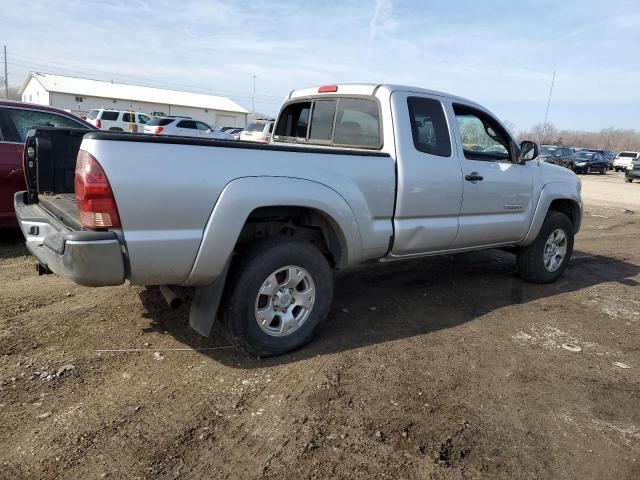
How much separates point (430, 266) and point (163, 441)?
447 cm

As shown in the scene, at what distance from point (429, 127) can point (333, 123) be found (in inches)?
35.8

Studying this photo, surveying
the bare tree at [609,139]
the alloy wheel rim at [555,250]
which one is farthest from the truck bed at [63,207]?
the bare tree at [609,139]

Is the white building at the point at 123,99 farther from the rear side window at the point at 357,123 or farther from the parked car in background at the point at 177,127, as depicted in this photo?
the rear side window at the point at 357,123

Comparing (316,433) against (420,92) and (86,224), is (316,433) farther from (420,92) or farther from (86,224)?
(420,92)

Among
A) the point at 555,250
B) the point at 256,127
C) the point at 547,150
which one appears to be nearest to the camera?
the point at 555,250

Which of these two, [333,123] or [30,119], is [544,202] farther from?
[30,119]

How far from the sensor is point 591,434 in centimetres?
297

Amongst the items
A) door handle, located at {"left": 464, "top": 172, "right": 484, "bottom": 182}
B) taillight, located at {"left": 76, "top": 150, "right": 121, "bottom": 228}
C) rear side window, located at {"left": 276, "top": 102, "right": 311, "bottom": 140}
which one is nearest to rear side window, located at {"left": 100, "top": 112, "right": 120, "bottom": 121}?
rear side window, located at {"left": 276, "top": 102, "right": 311, "bottom": 140}

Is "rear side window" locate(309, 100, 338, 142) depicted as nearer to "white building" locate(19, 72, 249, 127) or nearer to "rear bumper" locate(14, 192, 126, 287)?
"rear bumper" locate(14, 192, 126, 287)

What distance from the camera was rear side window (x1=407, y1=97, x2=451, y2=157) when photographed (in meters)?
4.32

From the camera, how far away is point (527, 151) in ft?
17.1

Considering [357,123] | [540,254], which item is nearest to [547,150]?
[540,254]

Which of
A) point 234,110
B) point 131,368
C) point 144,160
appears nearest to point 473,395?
point 131,368

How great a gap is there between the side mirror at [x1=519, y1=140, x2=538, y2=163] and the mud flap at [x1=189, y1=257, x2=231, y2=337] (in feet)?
11.3
